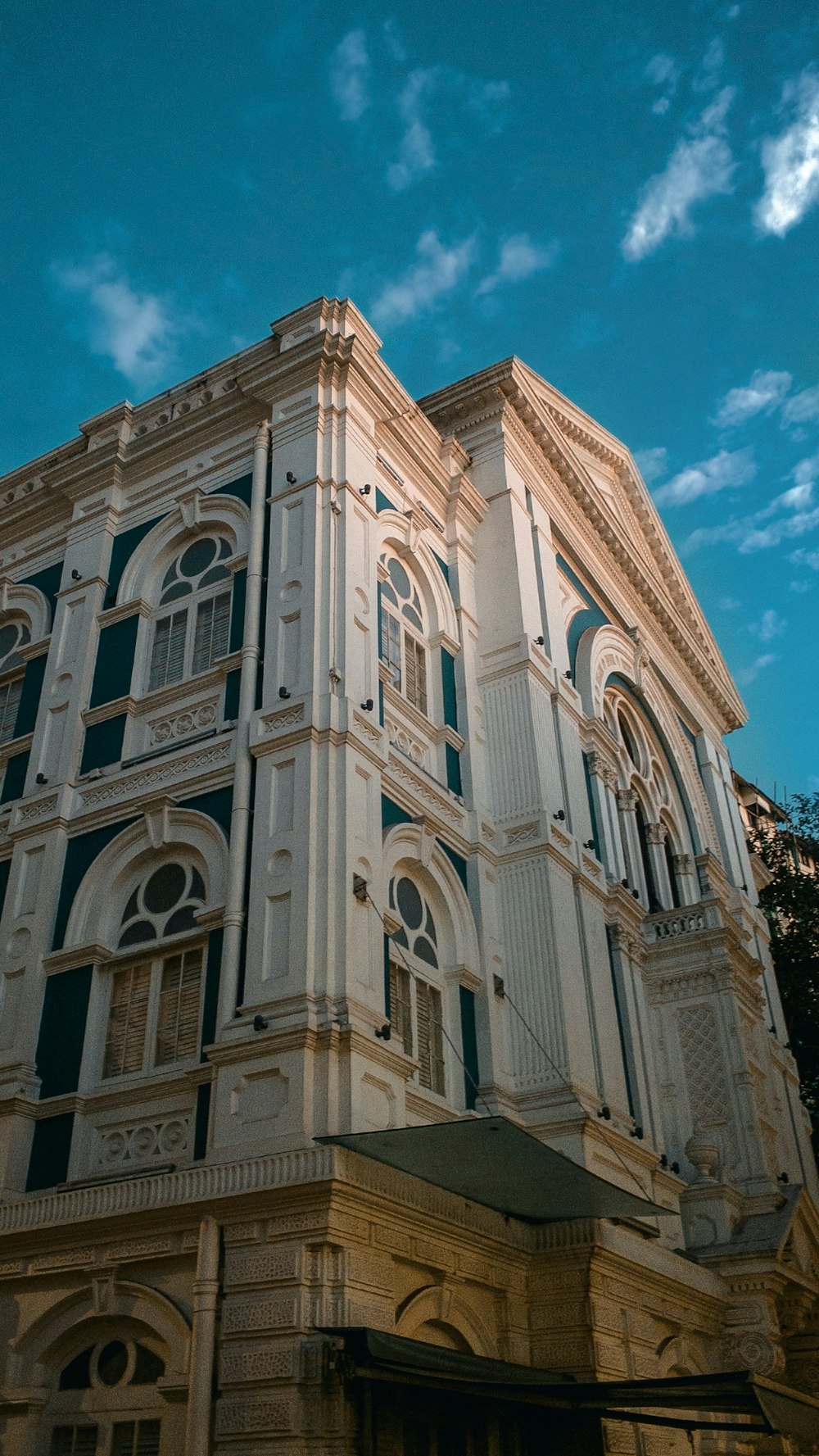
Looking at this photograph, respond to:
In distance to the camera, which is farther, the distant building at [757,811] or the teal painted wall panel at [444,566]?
the distant building at [757,811]

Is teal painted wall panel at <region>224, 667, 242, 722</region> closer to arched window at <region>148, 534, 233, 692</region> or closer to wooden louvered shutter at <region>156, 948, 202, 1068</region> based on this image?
arched window at <region>148, 534, 233, 692</region>

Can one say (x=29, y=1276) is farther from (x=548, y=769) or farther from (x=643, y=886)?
(x=643, y=886)

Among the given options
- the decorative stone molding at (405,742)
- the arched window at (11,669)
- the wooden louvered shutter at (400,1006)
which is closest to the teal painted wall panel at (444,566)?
the decorative stone molding at (405,742)

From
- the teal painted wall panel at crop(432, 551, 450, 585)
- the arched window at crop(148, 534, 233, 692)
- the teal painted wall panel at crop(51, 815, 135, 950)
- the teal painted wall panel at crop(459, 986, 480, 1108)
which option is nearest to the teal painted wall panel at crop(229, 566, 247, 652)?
the arched window at crop(148, 534, 233, 692)

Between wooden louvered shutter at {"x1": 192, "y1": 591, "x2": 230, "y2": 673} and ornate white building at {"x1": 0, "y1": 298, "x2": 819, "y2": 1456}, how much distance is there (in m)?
0.05

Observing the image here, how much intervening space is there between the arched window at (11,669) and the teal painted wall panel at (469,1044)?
26.4ft

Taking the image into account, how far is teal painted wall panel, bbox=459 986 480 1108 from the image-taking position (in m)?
16.1

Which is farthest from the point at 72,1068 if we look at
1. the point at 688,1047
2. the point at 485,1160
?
the point at 688,1047

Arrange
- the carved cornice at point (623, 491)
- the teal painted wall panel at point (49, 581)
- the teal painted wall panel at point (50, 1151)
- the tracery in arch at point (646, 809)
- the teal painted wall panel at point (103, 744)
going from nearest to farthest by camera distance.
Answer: the teal painted wall panel at point (50, 1151), the teal painted wall panel at point (103, 744), the teal painted wall panel at point (49, 581), the carved cornice at point (623, 491), the tracery in arch at point (646, 809)

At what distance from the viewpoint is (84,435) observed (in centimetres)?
2175

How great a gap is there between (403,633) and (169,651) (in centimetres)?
349

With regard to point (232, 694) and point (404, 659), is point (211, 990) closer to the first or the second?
point (232, 694)

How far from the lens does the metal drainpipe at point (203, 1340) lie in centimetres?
1121

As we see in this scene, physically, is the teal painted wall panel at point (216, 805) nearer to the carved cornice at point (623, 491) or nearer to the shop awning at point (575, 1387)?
the shop awning at point (575, 1387)
